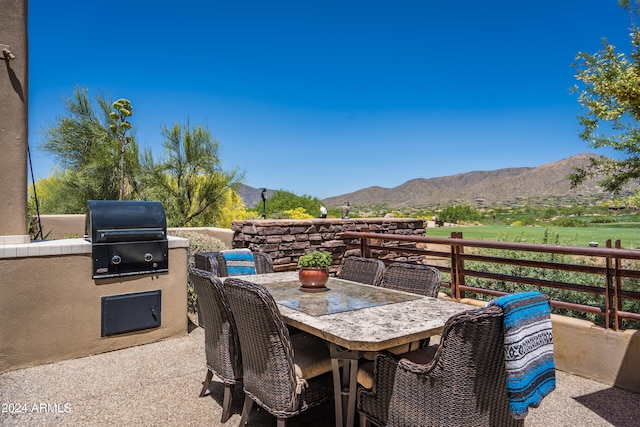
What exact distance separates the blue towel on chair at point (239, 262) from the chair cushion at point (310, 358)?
1.42 metres

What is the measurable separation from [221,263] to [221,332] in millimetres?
1399

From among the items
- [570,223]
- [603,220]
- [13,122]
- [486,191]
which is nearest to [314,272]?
[13,122]

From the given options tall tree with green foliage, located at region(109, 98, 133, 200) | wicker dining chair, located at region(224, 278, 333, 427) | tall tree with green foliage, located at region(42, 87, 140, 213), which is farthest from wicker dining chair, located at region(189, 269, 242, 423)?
tall tree with green foliage, located at region(42, 87, 140, 213)

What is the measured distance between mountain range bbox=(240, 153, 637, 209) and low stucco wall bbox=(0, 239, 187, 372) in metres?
31.7

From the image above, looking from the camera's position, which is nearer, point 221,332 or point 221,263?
point 221,332

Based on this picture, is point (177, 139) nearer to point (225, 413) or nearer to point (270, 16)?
point (270, 16)

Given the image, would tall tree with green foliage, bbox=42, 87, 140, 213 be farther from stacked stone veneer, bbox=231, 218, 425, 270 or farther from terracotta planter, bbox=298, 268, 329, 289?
terracotta planter, bbox=298, 268, 329, 289

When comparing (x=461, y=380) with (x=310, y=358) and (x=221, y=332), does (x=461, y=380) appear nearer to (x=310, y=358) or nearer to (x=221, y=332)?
(x=310, y=358)

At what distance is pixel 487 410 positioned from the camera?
1.68 m

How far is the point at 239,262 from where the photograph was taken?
4.04m

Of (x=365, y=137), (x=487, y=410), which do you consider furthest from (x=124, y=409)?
(x=365, y=137)

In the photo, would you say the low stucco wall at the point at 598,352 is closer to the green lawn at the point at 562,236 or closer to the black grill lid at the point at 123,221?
the black grill lid at the point at 123,221

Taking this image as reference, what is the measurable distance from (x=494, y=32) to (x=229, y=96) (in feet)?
44.7

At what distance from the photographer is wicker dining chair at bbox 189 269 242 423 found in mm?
2506
